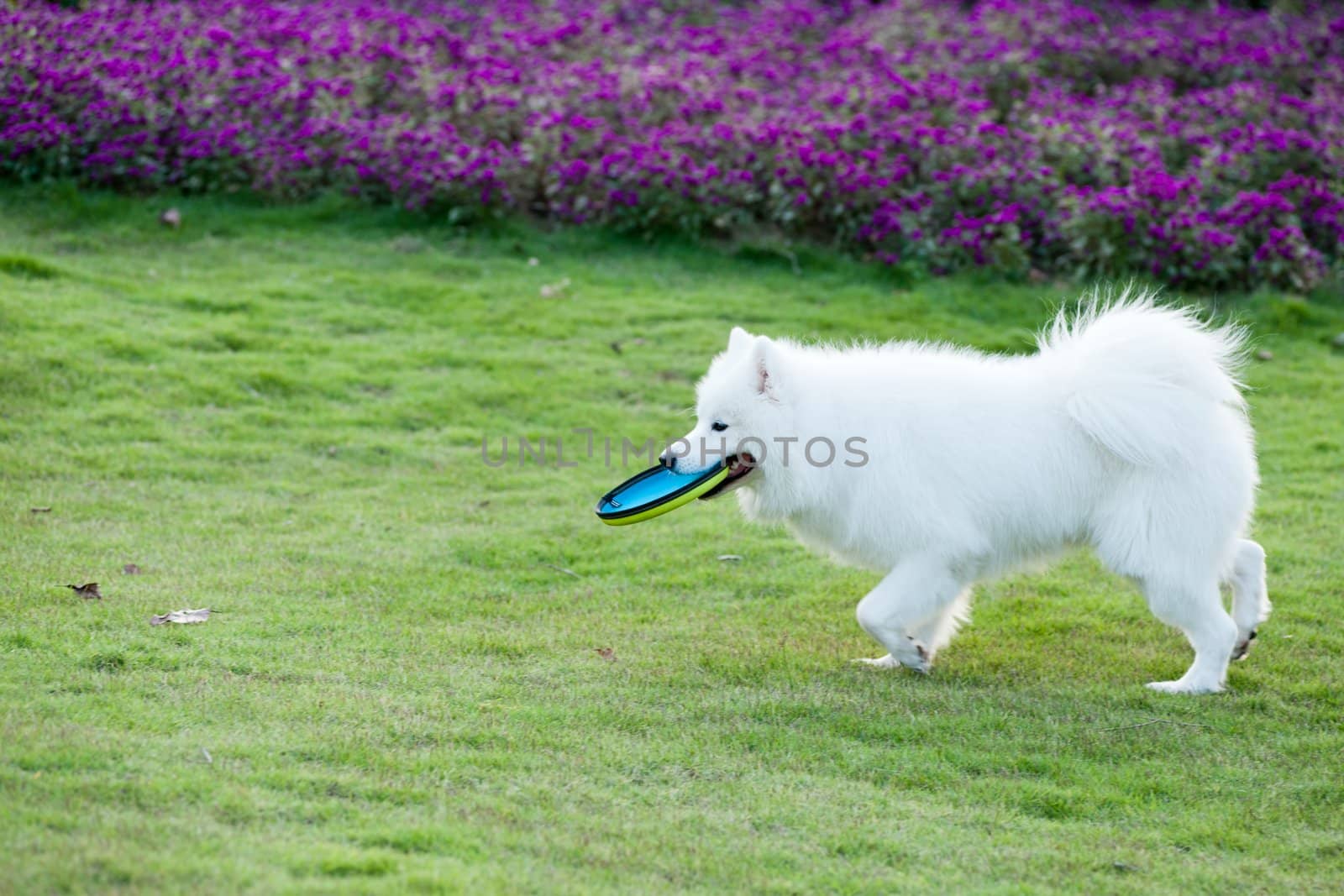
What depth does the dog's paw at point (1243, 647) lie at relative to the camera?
6.10 m

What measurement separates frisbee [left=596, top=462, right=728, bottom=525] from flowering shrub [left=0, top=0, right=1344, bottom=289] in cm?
561

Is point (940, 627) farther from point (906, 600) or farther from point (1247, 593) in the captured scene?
point (1247, 593)

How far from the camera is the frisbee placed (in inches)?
230

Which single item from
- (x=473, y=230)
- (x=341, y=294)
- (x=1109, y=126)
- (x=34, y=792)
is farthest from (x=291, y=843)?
(x=1109, y=126)

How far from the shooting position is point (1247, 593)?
19.8 ft

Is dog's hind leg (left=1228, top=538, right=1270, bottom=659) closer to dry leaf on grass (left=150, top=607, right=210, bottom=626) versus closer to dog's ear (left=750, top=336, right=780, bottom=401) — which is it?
dog's ear (left=750, top=336, right=780, bottom=401)

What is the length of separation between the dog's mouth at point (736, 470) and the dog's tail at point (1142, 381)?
137cm

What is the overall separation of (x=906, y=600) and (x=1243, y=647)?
64.6 inches

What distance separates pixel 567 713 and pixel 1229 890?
2.42 m

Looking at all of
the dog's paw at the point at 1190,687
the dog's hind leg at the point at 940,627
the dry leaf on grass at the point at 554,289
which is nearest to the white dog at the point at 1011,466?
the dog's paw at the point at 1190,687

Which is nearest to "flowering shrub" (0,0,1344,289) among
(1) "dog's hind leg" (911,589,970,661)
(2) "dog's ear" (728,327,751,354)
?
(1) "dog's hind leg" (911,589,970,661)

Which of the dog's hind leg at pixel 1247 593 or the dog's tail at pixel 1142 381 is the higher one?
the dog's tail at pixel 1142 381

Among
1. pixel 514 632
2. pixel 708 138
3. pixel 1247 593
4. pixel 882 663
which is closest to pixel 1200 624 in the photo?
pixel 1247 593

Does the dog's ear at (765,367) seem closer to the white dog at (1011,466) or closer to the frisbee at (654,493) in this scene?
the white dog at (1011,466)
